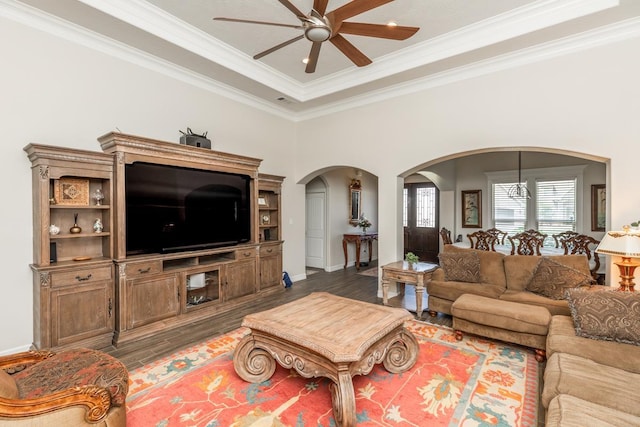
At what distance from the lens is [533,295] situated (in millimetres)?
3660

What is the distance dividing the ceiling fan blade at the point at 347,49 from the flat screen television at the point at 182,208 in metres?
2.58

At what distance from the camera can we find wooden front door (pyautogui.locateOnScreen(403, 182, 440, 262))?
8633 mm

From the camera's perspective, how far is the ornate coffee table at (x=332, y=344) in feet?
7.04

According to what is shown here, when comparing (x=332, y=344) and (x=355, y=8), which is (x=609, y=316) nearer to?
(x=332, y=344)

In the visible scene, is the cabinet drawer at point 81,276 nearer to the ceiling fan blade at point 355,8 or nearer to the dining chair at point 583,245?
the ceiling fan blade at point 355,8

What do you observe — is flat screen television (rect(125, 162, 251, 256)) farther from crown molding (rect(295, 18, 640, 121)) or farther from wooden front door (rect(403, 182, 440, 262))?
wooden front door (rect(403, 182, 440, 262))

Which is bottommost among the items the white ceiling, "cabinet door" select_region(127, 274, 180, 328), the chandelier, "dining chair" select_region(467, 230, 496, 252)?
"cabinet door" select_region(127, 274, 180, 328)

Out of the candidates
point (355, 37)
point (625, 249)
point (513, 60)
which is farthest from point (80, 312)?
point (513, 60)

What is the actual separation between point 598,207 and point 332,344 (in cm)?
640

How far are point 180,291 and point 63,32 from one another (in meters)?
3.28

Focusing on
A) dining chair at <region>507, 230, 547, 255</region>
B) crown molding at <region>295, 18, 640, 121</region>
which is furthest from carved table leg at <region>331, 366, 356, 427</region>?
crown molding at <region>295, 18, 640, 121</region>

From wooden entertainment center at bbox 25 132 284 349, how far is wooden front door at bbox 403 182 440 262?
611 cm

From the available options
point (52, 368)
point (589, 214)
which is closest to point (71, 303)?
point (52, 368)

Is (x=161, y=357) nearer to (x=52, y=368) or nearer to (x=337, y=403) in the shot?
(x=52, y=368)
